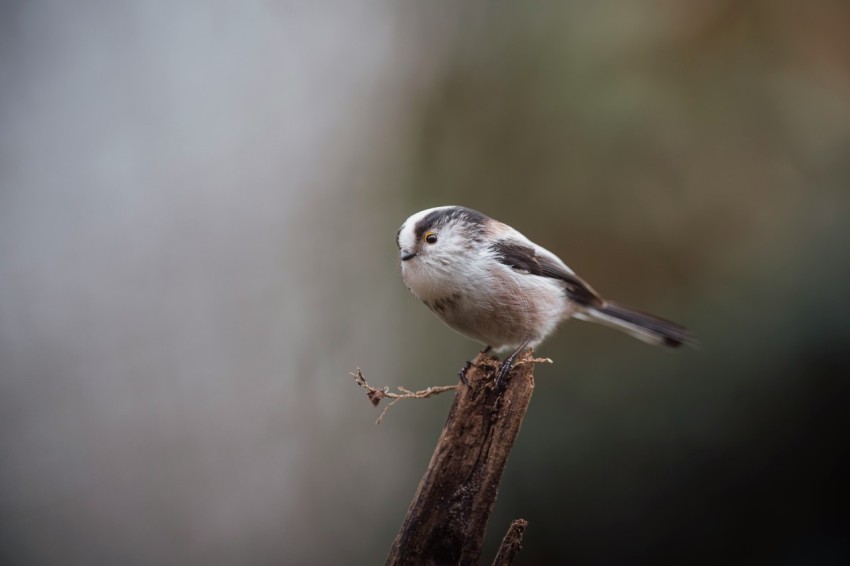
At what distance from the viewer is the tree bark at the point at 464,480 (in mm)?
1747

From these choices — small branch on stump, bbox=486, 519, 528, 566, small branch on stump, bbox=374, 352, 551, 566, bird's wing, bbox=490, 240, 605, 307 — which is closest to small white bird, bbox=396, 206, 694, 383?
bird's wing, bbox=490, 240, 605, 307

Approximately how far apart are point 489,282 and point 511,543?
2.75ft

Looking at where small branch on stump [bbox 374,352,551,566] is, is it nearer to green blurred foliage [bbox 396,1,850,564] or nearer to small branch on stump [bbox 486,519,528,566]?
small branch on stump [bbox 486,519,528,566]

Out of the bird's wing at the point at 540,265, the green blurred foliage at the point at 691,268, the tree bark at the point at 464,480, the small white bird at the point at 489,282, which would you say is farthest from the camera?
the green blurred foliage at the point at 691,268

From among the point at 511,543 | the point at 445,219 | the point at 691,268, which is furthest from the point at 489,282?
the point at 691,268

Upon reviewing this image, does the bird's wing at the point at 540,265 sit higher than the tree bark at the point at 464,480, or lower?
higher

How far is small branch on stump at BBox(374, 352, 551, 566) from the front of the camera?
1747mm

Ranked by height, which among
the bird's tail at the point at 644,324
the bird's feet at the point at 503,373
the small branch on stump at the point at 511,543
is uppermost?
the bird's tail at the point at 644,324

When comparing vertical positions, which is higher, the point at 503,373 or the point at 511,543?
the point at 503,373

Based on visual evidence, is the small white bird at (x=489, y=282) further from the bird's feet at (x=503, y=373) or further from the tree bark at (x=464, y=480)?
the tree bark at (x=464, y=480)

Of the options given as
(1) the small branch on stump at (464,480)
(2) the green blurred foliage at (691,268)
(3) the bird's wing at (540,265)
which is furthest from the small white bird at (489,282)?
(2) the green blurred foliage at (691,268)

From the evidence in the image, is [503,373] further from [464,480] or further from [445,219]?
[445,219]

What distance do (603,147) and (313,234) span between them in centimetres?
161

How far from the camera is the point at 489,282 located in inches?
88.4
